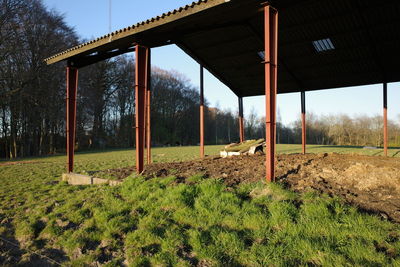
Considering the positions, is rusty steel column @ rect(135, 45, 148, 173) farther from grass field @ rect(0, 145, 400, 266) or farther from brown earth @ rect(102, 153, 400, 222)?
grass field @ rect(0, 145, 400, 266)

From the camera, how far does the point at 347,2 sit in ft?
25.1

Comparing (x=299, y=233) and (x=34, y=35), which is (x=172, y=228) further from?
(x=34, y=35)

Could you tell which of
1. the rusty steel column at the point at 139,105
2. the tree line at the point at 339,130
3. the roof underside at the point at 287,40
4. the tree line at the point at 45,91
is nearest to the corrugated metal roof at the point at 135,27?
the roof underside at the point at 287,40

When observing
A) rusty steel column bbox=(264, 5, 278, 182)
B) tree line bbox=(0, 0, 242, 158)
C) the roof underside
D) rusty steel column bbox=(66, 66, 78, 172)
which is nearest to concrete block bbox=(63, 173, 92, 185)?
rusty steel column bbox=(66, 66, 78, 172)

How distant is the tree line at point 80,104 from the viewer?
826 inches

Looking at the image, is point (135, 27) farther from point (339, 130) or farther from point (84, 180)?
point (339, 130)

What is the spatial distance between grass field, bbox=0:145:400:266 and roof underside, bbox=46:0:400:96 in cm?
399

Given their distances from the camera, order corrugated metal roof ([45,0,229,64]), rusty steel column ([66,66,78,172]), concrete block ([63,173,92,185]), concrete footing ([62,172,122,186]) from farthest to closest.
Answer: rusty steel column ([66,66,78,172]), concrete block ([63,173,92,185]), concrete footing ([62,172,122,186]), corrugated metal roof ([45,0,229,64])

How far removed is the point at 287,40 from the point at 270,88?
5.93m

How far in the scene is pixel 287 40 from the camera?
9.82m

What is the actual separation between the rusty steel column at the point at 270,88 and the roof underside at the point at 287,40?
0.52m

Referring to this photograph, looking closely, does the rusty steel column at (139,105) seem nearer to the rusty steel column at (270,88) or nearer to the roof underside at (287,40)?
the roof underside at (287,40)

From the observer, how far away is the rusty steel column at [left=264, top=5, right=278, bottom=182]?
16.1 feet

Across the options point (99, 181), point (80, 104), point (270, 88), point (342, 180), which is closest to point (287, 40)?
point (270, 88)
